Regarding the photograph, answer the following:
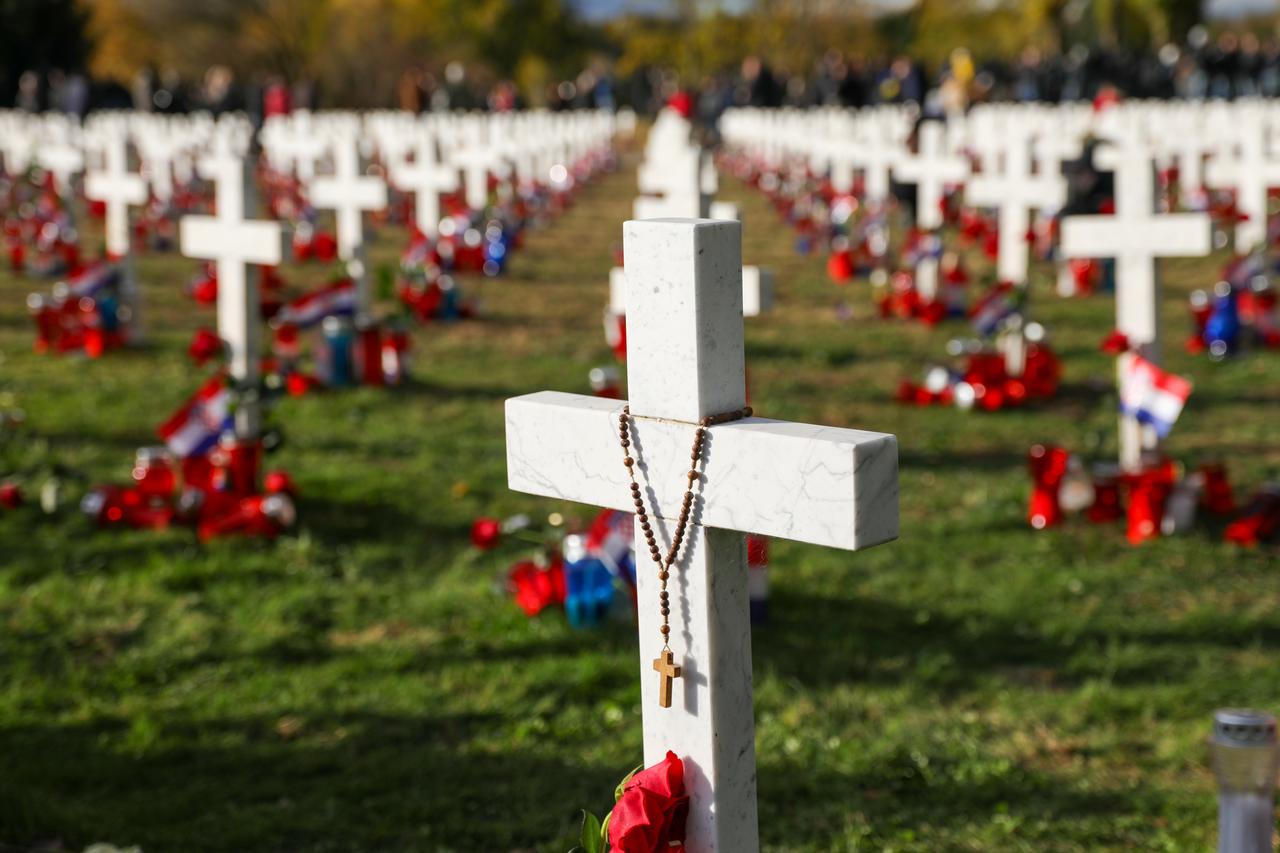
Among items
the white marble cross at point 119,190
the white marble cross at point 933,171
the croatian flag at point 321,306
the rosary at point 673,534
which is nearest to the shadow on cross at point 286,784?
the rosary at point 673,534

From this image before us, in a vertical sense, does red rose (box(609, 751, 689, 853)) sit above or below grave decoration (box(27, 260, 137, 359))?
below

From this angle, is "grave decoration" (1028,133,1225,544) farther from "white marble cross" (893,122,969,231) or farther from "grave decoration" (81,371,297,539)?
"white marble cross" (893,122,969,231)

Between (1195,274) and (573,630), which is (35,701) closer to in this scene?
(573,630)

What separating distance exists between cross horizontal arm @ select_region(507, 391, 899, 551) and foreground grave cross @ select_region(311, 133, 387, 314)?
22.9 feet

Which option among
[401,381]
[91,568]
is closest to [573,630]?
[91,568]

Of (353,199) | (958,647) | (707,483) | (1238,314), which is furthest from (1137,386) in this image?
(353,199)

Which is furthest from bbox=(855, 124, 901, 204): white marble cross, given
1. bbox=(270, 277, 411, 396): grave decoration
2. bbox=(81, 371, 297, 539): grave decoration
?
bbox=(81, 371, 297, 539): grave decoration

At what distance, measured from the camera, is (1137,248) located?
20.7 feet

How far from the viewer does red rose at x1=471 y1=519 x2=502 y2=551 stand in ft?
19.6

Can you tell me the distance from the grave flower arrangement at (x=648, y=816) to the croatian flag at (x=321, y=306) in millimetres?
6288

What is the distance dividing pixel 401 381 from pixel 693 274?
266 inches

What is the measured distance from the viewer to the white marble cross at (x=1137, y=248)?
20.5 ft

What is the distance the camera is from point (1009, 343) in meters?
8.66

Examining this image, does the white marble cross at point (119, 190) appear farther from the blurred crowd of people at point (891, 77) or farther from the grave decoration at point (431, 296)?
the blurred crowd of people at point (891, 77)
